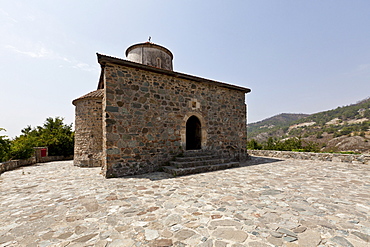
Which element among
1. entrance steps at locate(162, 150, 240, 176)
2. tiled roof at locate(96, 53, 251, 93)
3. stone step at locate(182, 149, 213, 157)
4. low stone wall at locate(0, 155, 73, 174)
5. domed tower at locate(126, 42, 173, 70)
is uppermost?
domed tower at locate(126, 42, 173, 70)

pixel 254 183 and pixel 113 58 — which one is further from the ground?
pixel 113 58

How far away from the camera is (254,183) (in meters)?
4.86

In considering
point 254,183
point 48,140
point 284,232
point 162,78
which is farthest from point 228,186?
point 48,140

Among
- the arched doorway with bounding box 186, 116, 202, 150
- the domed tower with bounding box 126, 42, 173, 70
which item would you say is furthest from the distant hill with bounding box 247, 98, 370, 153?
the domed tower with bounding box 126, 42, 173, 70

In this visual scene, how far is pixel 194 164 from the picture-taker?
680cm

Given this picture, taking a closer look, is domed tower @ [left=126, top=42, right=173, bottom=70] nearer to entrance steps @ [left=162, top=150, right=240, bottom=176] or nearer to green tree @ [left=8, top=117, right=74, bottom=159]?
entrance steps @ [left=162, top=150, right=240, bottom=176]

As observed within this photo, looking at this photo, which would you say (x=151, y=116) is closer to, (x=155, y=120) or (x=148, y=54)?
(x=155, y=120)

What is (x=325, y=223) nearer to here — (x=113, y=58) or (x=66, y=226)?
(x=66, y=226)

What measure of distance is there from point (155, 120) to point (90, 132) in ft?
14.8

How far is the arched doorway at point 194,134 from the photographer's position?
845cm

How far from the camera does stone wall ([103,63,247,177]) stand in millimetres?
5922

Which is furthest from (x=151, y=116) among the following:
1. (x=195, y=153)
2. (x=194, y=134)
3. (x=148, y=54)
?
(x=148, y=54)

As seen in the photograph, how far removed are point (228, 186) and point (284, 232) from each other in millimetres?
2272

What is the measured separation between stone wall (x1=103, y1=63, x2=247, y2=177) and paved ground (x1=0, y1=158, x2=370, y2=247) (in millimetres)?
1582
